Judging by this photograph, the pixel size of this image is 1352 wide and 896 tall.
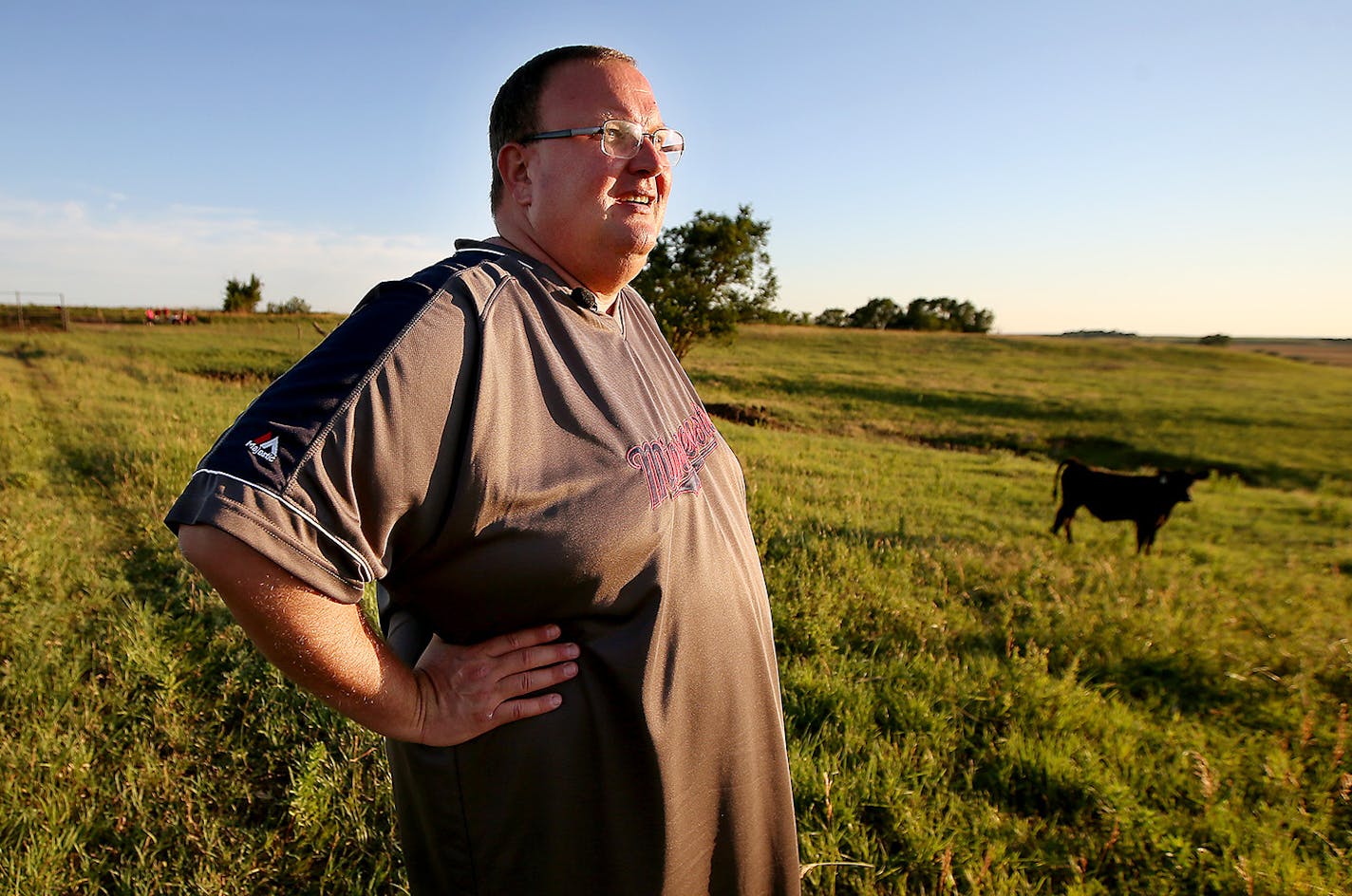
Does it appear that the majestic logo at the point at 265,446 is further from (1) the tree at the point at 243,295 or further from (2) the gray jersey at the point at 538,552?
(1) the tree at the point at 243,295

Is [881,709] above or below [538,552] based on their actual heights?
below

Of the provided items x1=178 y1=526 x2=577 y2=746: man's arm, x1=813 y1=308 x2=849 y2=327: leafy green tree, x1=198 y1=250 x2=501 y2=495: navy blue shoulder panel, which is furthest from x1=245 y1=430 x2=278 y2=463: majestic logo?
x1=813 y1=308 x2=849 y2=327: leafy green tree

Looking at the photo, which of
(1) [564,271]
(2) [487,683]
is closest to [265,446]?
(2) [487,683]

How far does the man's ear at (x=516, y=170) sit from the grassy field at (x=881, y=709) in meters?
2.31

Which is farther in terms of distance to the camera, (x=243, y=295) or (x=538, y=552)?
(x=243, y=295)

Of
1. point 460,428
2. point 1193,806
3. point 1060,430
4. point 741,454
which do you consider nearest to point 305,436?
point 460,428

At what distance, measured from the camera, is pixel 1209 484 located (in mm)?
15320

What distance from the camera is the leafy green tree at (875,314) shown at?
9588 centimetres

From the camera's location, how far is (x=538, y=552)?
1249mm

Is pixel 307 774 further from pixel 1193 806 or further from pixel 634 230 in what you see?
pixel 1193 806

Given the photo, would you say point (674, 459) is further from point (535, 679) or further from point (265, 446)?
point (265, 446)

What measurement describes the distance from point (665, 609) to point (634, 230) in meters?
0.82

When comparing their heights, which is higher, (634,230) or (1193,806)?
(634,230)

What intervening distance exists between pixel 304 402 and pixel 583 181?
31.5 inches
